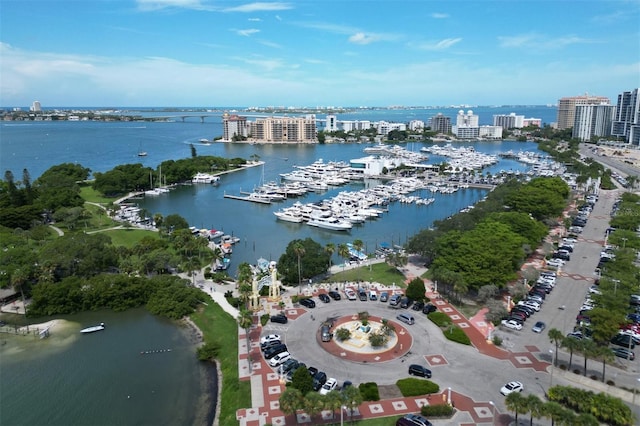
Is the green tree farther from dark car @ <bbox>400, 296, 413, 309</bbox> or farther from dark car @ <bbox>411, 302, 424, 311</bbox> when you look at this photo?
dark car @ <bbox>411, 302, 424, 311</bbox>

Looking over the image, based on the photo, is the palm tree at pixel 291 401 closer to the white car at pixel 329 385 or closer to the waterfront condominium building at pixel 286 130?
the white car at pixel 329 385

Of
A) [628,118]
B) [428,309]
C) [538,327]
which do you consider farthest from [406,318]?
[628,118]

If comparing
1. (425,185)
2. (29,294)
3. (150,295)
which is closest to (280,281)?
(150,295)

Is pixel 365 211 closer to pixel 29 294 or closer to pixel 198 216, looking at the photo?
pixel 198 216

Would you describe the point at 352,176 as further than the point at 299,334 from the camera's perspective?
Yes

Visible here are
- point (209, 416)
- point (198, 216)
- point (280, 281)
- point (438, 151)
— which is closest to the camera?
point (209, 416)

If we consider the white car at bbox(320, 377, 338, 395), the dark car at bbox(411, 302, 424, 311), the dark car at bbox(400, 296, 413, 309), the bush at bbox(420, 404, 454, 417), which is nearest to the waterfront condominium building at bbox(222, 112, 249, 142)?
the dark car at bbox(400, 296, 413, 309)

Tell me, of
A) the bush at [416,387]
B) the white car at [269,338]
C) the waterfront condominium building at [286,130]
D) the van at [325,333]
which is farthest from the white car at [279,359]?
the waterfront condominium building at [286,130]
